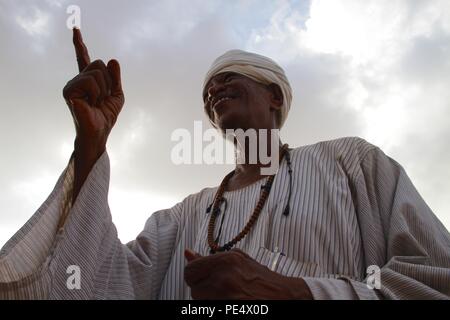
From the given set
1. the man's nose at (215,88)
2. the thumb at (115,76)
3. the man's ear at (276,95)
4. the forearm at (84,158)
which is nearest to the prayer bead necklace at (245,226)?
the man's ear at (276,95)

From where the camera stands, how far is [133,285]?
286cm

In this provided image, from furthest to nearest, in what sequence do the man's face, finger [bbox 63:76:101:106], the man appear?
1. the man's face
2. finger [bbox 63:76:101:106]
3. the man

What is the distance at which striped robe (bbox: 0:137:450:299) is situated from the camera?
2311 millimetres

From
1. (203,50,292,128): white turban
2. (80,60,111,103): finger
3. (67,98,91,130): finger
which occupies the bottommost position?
(67,98,91,130): finger

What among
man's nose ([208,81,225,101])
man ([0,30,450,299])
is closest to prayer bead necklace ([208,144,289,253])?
man ([0,30,450,299])

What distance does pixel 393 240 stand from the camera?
252 cm

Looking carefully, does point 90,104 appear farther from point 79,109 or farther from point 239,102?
point 239,102

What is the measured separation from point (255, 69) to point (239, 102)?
0.31 m

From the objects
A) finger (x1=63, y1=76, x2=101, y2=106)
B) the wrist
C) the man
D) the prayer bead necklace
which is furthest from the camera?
the prayer bead necklace

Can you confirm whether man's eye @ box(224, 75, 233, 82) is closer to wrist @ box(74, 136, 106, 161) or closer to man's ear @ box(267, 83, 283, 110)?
man's ear @ box(267, 83, 283, 110)

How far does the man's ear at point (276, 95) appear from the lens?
378 cm

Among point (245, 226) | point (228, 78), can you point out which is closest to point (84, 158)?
point (245, 226)

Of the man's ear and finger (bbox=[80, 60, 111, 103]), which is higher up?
the man's ear
